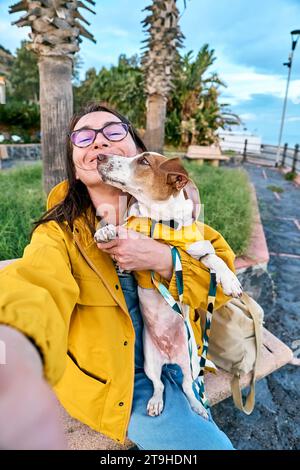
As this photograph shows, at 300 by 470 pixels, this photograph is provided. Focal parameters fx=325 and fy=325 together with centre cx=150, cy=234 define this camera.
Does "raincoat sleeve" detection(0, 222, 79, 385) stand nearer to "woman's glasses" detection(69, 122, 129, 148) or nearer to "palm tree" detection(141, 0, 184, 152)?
"woman's glasses" detection(69, 122, 129, 148)

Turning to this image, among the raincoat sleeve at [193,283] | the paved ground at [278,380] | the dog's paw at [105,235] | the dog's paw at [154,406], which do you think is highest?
the dog's paw at [105,235]

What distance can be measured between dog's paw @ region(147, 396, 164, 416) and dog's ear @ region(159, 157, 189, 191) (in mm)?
1011

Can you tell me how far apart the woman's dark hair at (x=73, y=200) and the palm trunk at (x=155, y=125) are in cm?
528

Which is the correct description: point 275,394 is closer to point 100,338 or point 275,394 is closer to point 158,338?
point 158,338

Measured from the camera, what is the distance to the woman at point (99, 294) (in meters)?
1.16

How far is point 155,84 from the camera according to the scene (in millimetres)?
7441

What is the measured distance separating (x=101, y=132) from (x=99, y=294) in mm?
809

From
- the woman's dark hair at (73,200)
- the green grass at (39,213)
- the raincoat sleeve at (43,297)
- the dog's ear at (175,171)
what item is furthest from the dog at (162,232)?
the green grass at (39,213)

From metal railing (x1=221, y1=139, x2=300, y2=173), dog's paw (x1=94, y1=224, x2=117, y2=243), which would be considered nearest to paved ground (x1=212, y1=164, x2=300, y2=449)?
dog's paw (x1=94, y1=224, x2=117, y2=243)

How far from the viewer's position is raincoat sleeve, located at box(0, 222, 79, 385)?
0.86 metres

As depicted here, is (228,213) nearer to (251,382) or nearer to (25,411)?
(251,382)

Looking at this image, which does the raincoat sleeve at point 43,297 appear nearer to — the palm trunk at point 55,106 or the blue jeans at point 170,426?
the blue jeans at point 170,426

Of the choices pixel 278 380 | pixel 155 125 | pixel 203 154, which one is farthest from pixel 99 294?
pixel 203 154
